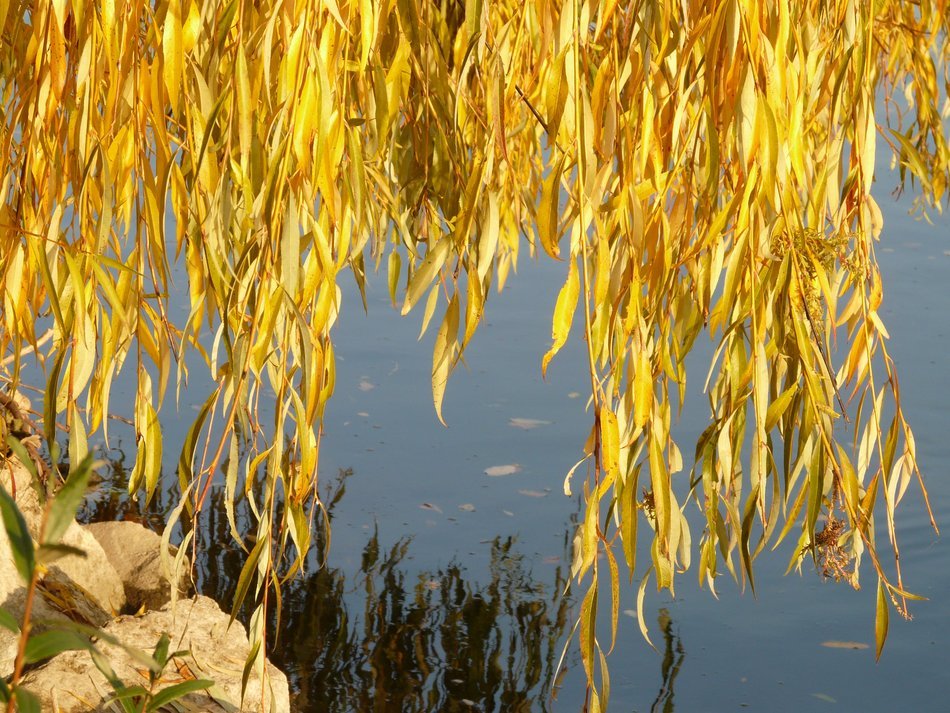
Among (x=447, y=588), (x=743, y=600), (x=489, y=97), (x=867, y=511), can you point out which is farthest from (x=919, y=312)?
(x=489, y=97)

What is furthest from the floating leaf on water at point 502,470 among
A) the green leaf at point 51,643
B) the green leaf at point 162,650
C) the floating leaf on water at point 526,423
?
the green leaf at point 51,643

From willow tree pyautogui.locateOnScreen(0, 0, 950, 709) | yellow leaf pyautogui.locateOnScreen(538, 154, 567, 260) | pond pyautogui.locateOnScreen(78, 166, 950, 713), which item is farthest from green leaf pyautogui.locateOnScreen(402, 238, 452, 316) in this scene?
pond pyautogui.locateOnScreen(78, 166, 950, 713)

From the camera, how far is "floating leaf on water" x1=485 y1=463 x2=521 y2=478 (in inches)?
145

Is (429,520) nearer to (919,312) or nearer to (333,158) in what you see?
(333,158)

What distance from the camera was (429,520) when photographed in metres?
3.41

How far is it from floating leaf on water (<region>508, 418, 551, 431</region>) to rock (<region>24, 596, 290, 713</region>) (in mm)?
1633

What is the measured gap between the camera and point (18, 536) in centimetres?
69

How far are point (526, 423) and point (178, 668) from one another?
6.94 feet

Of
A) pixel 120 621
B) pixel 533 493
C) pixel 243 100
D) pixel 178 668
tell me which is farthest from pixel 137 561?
pixel 243 100

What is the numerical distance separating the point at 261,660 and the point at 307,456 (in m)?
0.28

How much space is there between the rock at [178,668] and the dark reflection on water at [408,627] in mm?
259

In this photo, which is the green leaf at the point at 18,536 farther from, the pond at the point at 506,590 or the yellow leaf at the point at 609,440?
the pond at the point at 506,590

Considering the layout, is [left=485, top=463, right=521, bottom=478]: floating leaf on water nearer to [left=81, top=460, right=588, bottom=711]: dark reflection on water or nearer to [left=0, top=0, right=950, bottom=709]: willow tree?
[left=81, top=460, right=588, bottom=711]: dark reflection on water

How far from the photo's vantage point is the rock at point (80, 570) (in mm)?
2469
